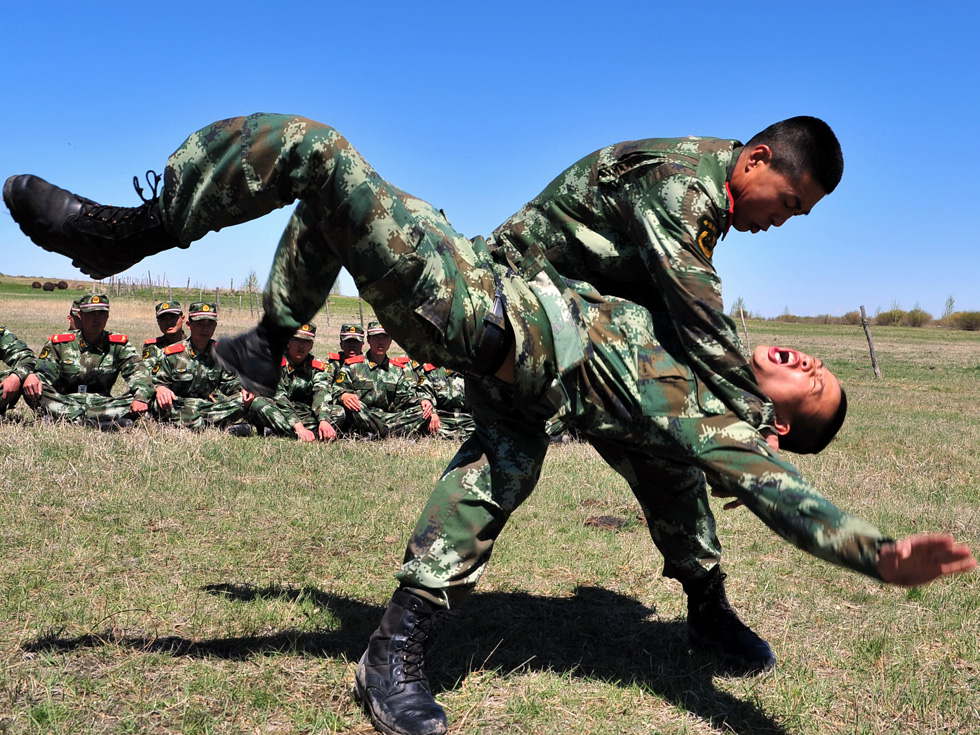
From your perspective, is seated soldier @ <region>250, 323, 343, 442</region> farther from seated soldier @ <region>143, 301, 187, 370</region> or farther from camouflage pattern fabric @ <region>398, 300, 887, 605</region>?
camouflage pattern fabric @ <region>398, 300, 887, 605</region>

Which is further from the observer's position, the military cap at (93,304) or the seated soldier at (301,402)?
the seated soldier at (301,402)

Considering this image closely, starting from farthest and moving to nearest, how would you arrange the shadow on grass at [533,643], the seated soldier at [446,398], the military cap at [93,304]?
the seated soldier at [446,398], the military cap at [93,304], the shadow on grass at [533,643]

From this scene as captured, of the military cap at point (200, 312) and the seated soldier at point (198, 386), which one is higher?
the military cap at point (200, 312)

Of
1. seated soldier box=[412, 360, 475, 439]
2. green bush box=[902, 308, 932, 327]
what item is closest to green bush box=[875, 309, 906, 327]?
green bush box=[902, 308, 932, 327]

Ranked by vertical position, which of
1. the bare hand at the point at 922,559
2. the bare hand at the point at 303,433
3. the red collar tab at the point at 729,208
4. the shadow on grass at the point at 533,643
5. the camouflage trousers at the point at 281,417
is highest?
the red collar tab at the point at 729,208

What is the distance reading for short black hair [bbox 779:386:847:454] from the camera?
3.22m

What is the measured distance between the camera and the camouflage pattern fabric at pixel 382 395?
970 centimetres

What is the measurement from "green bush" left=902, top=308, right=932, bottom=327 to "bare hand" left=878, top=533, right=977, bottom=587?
82.6 m

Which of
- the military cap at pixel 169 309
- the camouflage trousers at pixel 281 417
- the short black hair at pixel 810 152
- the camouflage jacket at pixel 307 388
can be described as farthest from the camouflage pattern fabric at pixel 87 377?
the short black hair at pixel 810 152

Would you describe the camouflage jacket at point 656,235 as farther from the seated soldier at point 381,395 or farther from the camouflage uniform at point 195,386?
the camouflage uniform at point 195,386

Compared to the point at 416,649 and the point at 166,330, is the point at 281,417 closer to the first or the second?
the point at 166,330

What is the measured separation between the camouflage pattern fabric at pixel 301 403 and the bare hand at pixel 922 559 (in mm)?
7529

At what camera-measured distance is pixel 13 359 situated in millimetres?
8938

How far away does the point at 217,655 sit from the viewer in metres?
3.30
